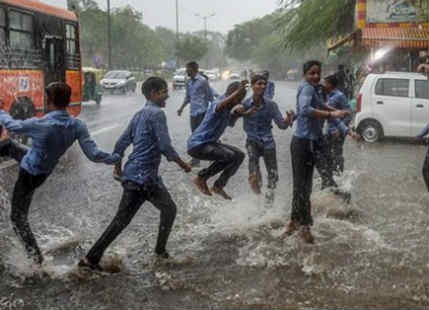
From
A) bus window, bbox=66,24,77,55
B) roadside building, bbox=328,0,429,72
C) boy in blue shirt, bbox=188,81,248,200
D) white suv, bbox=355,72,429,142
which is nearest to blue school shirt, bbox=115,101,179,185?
boy in blue shirt, bbox=188,81,248,200

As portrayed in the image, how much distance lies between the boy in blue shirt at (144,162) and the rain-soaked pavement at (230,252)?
333 millimetres

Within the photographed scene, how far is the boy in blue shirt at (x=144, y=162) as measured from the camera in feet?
16.4

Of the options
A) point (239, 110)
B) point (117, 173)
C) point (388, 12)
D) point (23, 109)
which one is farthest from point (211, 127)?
point (388, 12)

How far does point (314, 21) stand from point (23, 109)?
1218 centimetres

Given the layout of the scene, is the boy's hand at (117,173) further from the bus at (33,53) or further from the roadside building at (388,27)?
the roadside building at (388,27)

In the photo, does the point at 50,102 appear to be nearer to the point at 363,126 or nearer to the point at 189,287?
the point at 189,287

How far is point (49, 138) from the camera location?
189 inches

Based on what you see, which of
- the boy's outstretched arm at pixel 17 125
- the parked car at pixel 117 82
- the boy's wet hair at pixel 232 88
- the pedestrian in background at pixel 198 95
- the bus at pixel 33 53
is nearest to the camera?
the boy's outstretched arm at pixel 17 125

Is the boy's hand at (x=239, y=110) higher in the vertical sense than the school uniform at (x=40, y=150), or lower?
higher

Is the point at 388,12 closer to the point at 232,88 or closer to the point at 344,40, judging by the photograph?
the point at 344,40

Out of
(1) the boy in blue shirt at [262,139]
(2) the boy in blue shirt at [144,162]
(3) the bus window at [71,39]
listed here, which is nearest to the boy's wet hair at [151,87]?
(2) the boy in blue shirt at [144,162]

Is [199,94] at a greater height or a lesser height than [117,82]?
A: lesser

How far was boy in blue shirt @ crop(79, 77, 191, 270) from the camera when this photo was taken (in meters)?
5.01

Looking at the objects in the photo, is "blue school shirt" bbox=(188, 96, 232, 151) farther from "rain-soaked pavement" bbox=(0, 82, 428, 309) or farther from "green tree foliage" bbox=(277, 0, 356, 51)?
"green tree foliage" bbox=(277, 0, 356, 51)
